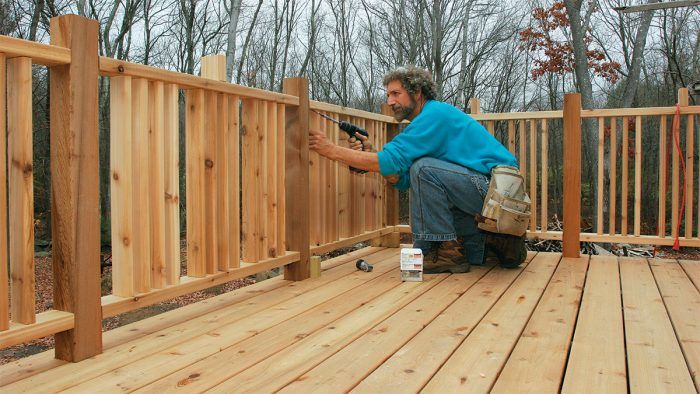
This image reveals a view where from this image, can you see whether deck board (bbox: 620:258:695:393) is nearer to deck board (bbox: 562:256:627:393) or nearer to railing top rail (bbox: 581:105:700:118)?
deck board (bbox: 562:256:627:393)

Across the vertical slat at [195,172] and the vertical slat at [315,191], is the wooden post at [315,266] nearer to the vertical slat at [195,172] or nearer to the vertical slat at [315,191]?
the vertical slat at [315,191]

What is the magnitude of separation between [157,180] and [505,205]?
5.79 ft

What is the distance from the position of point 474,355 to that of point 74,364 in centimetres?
119

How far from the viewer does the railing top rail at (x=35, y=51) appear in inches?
58.9

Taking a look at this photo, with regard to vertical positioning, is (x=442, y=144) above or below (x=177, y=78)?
below

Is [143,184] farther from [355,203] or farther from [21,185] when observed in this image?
[355,203]

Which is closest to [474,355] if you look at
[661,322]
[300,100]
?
[661,322]

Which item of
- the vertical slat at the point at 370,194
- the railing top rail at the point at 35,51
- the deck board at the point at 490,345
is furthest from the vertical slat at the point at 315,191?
the railing top rail at the point at 35,51

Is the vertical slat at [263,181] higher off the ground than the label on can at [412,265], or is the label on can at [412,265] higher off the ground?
the vertical slat at [263,181]

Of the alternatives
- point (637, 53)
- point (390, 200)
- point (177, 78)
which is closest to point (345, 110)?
point (390, 200)

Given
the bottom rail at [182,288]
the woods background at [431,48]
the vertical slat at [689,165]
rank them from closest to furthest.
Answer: the bottom rail at [182,288], the vertical slat at [689,165], the woods background at [431,48]

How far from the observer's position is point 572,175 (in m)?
3.81

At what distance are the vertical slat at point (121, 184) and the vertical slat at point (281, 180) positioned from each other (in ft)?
3.35

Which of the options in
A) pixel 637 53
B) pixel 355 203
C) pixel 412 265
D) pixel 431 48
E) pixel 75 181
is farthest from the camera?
pixel 431 48
